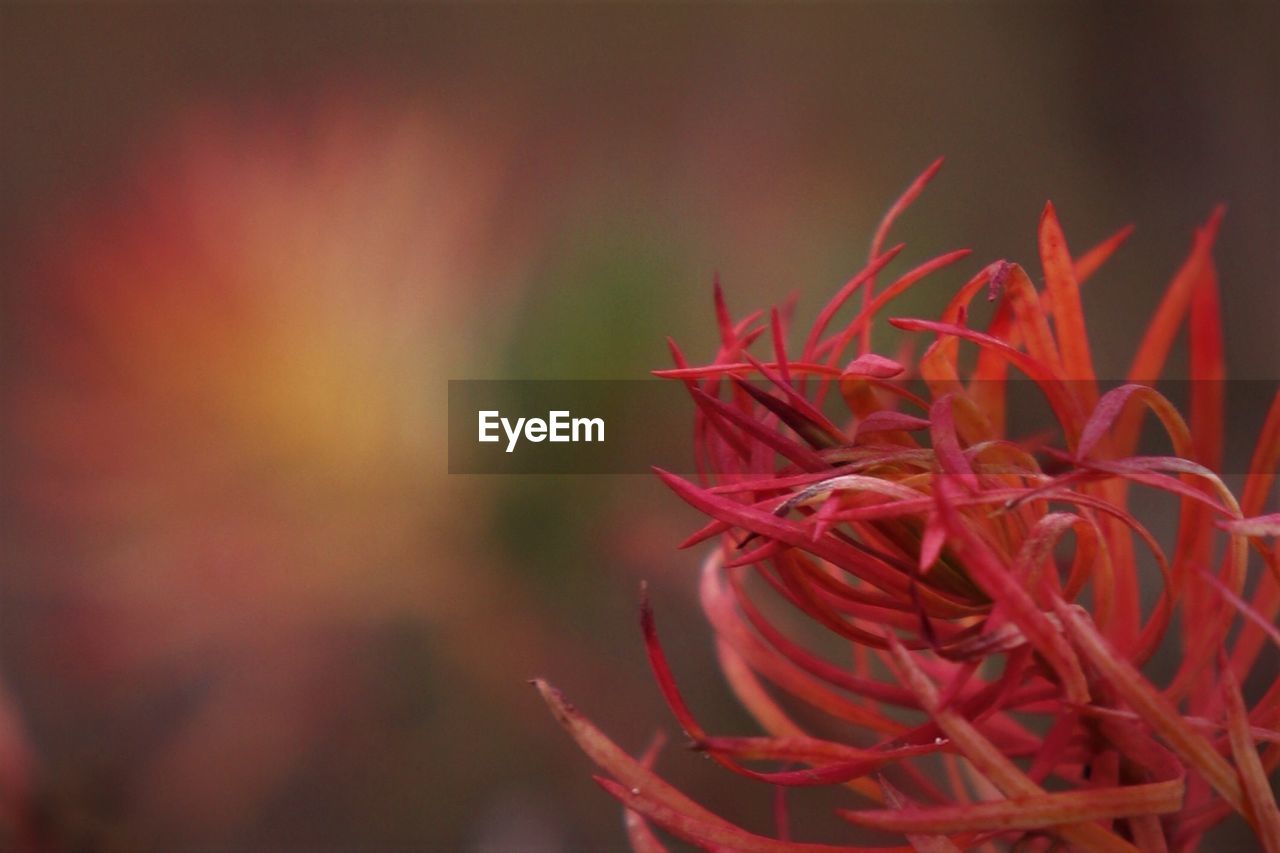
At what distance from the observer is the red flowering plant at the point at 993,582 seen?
0.18 metres

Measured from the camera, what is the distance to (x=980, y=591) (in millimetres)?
210

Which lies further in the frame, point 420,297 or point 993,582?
point 420,297

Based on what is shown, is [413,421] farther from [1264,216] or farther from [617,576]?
[1264,216]

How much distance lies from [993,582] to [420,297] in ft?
0.95

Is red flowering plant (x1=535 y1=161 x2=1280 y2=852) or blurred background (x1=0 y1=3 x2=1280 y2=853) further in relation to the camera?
blurred background (x1=0 y1=3 x2=1280 y2=853)

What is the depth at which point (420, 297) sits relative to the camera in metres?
0.42

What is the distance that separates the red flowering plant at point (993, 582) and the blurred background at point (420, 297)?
163mm

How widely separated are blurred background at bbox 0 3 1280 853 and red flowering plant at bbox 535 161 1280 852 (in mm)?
163

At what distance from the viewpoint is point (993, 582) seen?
172mm

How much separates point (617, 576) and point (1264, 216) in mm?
285

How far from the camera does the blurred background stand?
40 centimetres

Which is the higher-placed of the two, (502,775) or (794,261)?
(794,261)

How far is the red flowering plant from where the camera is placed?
182 millimetres

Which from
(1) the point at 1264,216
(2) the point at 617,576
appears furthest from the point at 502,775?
(1) the point at 1264,216
